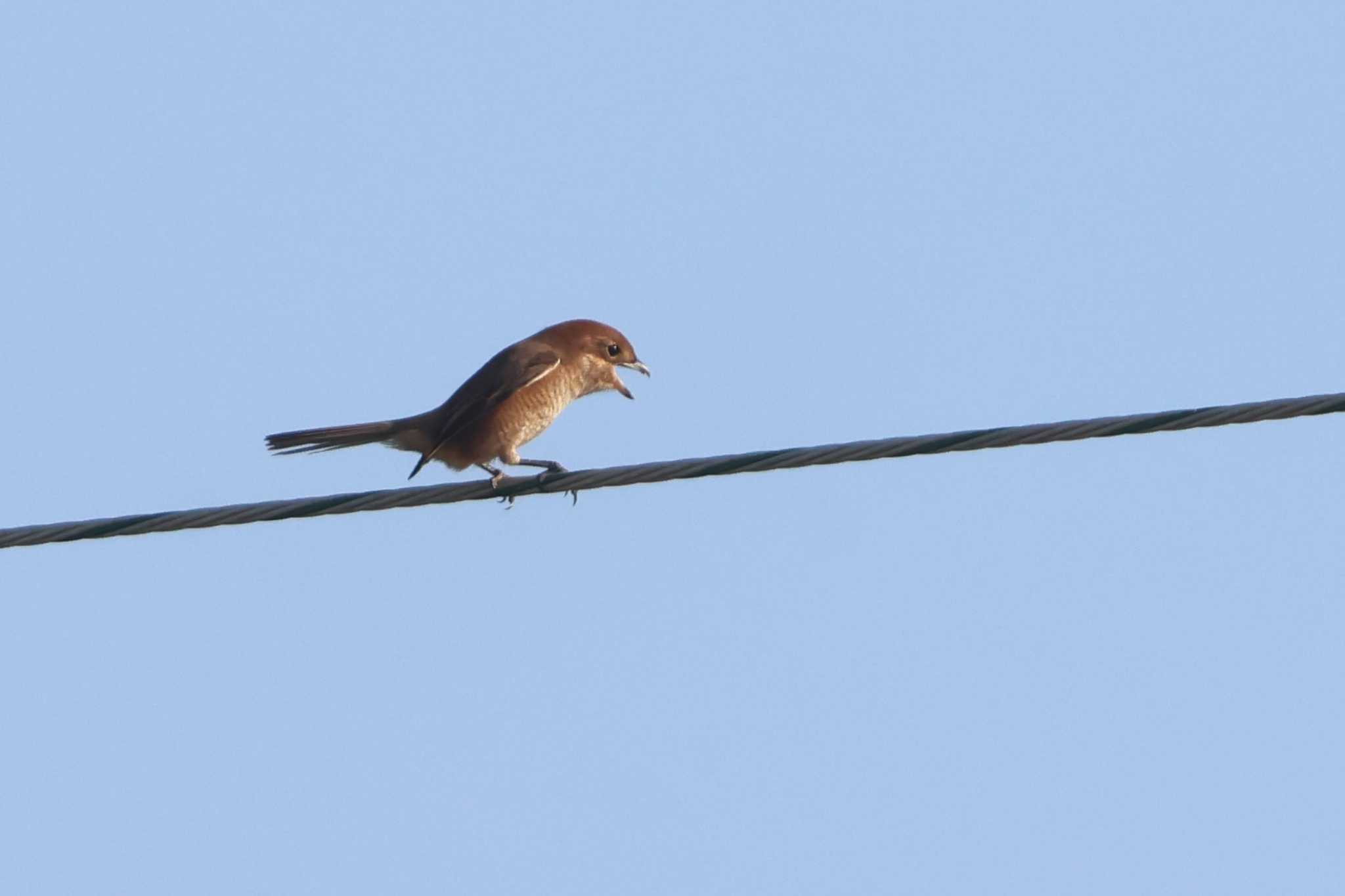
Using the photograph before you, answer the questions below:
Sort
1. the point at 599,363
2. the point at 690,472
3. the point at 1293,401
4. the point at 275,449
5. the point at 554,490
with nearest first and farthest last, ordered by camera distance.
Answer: the point at 1293,401, the point at 690,472, the point at 554,490, the point at 275,449, the point at 599,363

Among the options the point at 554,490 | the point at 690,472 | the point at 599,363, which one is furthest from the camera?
the point at 599,363

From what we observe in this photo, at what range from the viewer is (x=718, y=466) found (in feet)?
20.3

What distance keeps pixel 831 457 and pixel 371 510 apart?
1.53 metres

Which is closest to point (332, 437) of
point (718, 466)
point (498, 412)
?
point (498, 412)

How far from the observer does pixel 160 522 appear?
6391 millimetres

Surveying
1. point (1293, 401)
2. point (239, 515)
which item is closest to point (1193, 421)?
point (1293, 401)

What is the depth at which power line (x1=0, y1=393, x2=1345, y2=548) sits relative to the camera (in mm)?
5793

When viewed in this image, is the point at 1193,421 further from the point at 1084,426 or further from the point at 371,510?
the point at 371,510

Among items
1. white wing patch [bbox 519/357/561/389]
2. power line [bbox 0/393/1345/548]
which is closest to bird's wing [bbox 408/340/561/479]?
white wing patch [bbox 519/357/561/389]

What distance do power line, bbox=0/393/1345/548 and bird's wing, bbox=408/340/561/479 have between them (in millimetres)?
2616

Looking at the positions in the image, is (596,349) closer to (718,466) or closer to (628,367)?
(628,367)

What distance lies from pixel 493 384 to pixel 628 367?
1002mm

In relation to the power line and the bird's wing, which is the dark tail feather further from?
the power line

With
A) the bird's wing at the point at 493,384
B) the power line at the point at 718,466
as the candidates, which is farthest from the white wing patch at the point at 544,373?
the power line at the point at 718,466
